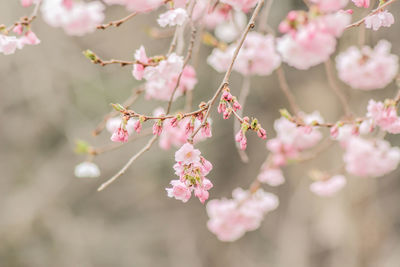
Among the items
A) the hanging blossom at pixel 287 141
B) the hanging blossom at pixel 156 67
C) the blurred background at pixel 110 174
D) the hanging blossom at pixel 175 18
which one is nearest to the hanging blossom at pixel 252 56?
the hanging blossom at pixel 287 141

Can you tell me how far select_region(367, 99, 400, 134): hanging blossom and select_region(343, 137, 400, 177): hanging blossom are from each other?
0.55 metres

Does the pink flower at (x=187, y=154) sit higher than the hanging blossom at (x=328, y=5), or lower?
higher

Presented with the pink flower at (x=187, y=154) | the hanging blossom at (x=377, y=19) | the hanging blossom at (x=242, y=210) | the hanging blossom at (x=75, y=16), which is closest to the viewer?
the pink flower at (x=187, y=154)

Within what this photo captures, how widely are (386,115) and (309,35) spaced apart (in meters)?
0.43

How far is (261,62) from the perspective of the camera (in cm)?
155

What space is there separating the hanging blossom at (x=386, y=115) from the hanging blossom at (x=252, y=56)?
509 millimetres

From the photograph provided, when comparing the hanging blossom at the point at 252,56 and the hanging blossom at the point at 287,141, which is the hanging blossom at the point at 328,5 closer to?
the hanging blossom at the point at 252,56

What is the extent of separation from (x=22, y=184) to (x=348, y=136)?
2861 mm

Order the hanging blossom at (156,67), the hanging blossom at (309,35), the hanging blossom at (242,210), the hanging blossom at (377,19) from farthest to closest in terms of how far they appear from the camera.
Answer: the hanging blossom at (242,210) < the hanging blossom at (309,35) < the hanging blossom at (156,67) < the hanging blossom at (377,19)

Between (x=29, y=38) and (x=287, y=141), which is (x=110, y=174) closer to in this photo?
(x=287, y=141)

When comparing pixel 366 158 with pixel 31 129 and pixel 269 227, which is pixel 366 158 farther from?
pixel 31 129

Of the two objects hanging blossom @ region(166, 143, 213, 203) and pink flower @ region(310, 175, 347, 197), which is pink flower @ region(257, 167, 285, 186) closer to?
pink flower @ region(310, 175, 347, 197)

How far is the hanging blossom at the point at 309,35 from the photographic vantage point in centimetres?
130

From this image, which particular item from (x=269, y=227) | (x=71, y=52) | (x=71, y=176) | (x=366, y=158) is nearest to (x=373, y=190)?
(x=269, y=227)
